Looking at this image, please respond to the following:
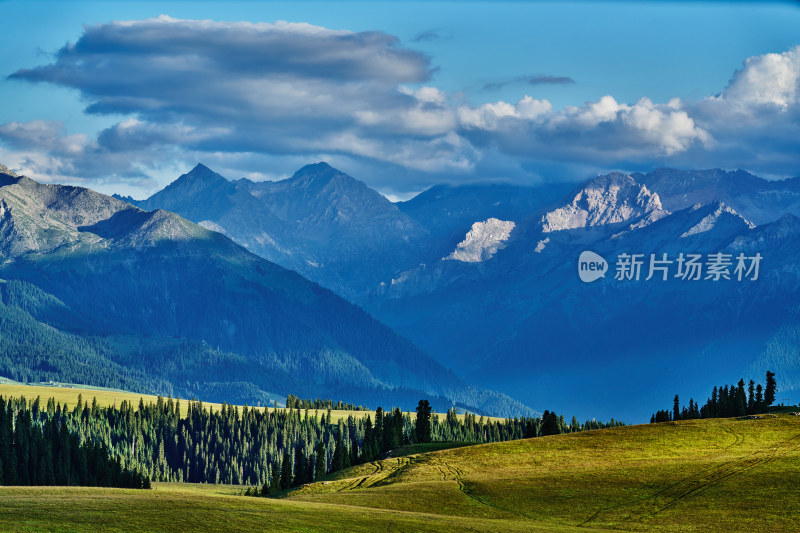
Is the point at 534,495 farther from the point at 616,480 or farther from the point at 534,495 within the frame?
the point at 616,480

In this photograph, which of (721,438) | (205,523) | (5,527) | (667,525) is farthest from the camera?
(721,438)

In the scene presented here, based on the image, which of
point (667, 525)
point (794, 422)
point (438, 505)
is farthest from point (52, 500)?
point (794, 422)

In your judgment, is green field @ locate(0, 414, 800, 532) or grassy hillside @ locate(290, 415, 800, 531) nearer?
green field @ locate(0, 414, 800, 532)

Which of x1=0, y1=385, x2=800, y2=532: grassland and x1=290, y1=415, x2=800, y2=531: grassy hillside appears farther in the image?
x1=290, y1=415, x2=800, y2=531: grassy hillside

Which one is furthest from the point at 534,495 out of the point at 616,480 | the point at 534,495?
the point at 616,480

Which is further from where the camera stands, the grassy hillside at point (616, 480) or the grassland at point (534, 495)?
the grassy hillside at point (616, 480)

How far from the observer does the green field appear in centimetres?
10188

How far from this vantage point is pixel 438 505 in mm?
126000

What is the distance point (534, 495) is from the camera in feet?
426

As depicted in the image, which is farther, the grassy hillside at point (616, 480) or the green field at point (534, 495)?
the grassy hillside at point (616, 480)

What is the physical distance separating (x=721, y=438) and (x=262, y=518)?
288 feet

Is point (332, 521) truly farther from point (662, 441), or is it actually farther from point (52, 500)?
point (662, 441)

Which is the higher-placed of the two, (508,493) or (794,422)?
(794,422)

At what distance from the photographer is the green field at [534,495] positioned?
334 feet
